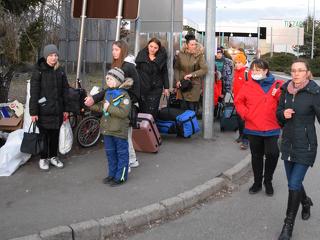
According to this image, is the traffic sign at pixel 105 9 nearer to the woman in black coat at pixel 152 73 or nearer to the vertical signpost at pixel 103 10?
the vertical signpost at pixel 103 10

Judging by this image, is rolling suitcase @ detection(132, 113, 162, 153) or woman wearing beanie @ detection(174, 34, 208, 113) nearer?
rolling suitcase @ detection(132, 113, 162, 153)

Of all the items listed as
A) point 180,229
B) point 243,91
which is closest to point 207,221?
point 180,229

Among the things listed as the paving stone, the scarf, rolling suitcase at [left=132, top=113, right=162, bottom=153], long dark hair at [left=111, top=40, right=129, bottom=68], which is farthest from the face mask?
the paving stone

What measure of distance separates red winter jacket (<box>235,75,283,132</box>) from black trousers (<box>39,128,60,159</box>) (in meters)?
2.80

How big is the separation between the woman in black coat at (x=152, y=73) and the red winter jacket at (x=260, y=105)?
2.62 m

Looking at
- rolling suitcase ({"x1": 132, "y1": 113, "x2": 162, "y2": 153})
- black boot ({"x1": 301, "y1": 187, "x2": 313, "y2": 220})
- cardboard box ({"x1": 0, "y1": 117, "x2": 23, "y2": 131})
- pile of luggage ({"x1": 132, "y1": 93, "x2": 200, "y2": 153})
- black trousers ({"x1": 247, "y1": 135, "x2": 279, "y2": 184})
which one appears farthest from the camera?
pile of luggage ({"x1": 132, "y1": 93, "x2": 200, "y2": 153})

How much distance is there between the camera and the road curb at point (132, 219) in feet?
15.8

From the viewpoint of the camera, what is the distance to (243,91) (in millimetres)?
6113

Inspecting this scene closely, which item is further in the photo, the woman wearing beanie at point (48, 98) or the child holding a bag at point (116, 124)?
the woman wearing beanie at point (48, 98)

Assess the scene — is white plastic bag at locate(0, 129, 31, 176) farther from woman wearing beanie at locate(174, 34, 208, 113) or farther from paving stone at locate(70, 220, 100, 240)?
woman wearing beanie at locate(174, 34, 208, 113)

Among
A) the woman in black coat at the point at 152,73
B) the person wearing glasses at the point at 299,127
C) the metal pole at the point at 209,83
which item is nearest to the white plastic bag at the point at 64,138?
the woman in black coat at the point at 152,73

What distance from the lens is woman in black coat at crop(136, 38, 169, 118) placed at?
8430 mm

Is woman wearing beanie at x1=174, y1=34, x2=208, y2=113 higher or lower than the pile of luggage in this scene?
higher

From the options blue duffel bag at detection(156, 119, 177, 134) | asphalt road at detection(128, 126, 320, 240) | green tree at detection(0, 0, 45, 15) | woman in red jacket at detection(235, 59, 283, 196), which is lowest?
asphalt road at detection(128, 126, 320, 240)
